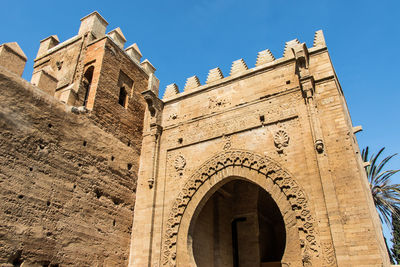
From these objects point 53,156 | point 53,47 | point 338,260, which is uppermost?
point 53,47

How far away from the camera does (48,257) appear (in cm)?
659

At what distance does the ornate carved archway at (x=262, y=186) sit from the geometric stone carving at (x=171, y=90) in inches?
115

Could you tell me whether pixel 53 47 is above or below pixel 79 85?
above

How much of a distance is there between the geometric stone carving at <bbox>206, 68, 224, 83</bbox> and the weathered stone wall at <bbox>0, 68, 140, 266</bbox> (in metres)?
3.30

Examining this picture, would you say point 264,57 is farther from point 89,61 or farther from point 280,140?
point 89,61

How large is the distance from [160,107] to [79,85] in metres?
2.45

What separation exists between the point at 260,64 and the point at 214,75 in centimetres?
144

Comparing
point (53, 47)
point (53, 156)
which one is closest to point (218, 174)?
point (53, 156)

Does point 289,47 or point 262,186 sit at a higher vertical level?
point 289,47

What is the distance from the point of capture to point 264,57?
919 cm

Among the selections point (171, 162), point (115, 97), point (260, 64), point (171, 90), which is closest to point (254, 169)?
point (171, 162)

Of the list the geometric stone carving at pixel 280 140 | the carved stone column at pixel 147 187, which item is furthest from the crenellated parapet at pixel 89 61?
the geometric stone carving at pixel 280 140

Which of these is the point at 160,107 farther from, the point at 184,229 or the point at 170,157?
the point at 184,229

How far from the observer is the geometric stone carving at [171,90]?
34.3ft
